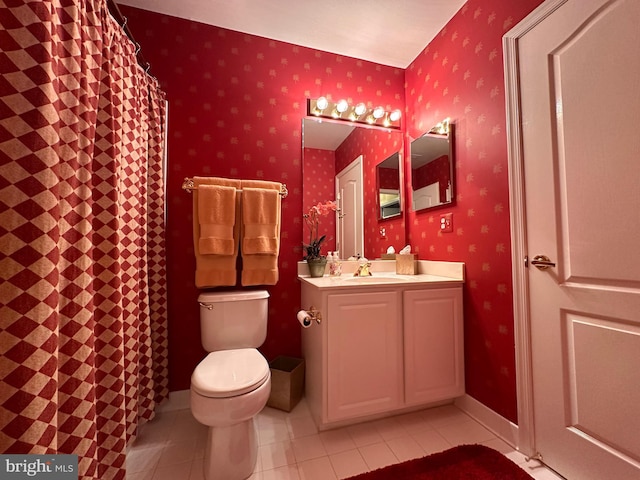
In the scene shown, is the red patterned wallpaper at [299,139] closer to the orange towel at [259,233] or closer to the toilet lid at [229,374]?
the orange towel at [259,233]

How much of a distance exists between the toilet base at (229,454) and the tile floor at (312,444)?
2.6 inches

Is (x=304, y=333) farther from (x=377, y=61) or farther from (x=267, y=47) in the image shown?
(x=377, y=61)

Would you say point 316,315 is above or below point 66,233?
below

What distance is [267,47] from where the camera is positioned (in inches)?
70.2

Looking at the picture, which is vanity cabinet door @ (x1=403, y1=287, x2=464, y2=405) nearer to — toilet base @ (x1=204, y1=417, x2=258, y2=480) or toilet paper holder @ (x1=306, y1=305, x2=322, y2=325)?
toilet paper holder @ (x1=306, y1=305, x2=322, y2=325)

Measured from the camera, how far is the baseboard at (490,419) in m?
1.22

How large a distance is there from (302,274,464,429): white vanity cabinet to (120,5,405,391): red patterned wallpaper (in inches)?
20.8

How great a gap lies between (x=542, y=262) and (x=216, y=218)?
5.40 ft

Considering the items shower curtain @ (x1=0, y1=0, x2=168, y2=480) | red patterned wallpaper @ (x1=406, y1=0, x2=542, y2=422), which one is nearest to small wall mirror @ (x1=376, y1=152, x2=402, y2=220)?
red patterned wallpaper @ (x1=406, y1=0, x2=542, y2=422)

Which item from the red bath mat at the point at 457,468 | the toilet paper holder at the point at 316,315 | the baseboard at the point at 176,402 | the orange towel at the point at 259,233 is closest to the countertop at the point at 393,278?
the toilet paper holder at the point at 316,315

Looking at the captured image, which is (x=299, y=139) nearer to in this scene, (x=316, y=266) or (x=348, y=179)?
(x=348, y=179)

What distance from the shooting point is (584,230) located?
97 cm

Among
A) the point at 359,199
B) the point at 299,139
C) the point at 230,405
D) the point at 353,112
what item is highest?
the point at 353,112

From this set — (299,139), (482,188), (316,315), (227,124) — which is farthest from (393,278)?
(227,124)
